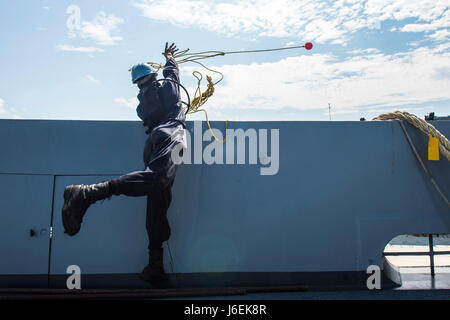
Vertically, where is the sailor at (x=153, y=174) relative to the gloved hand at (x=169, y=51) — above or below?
below

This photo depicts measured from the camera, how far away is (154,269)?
9.59 feet

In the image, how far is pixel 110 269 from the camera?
3.12m

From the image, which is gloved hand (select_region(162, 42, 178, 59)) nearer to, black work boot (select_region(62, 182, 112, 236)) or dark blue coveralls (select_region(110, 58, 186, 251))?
dark blue coveralls (select_region(110, 58, 186, 251))

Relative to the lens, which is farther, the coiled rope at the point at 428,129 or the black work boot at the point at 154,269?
the coiled rope at the point at 428,129

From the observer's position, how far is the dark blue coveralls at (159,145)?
2.63 m

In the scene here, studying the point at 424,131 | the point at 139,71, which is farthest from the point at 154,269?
the point at 424,131

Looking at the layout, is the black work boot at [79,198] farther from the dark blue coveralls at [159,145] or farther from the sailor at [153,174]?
the dark blue coveralls at [159,145]

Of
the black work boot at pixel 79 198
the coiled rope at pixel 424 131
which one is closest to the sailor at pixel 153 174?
the black work boot at pixel 79 198

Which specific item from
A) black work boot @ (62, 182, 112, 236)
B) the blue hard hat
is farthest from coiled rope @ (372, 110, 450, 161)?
black work boot @ (62, 182, 112, 236)

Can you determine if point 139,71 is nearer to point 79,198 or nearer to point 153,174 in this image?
point 153,174

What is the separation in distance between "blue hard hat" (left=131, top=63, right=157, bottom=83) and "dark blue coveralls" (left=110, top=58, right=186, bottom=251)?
3.3 inches

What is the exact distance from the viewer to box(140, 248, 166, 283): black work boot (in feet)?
9.59
